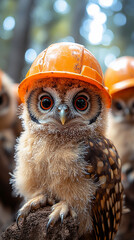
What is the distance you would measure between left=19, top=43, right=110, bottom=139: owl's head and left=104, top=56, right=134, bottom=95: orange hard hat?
1.38 meters

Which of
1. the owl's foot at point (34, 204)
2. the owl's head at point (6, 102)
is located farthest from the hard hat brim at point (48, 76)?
the owl's head at point (6, 102)

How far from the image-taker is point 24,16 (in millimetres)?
5730

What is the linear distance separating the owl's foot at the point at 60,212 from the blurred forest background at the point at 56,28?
154 inches

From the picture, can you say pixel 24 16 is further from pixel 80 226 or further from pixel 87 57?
pixel 80 226

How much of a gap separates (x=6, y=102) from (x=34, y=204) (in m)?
2.94

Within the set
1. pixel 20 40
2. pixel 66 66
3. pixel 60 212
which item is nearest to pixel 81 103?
pixel 66 66

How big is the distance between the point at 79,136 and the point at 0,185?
2906 millimetres

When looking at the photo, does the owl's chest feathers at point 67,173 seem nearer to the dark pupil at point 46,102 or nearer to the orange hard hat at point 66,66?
the dark pupil at point 46,102

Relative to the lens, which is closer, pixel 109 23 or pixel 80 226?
pixel 80 226

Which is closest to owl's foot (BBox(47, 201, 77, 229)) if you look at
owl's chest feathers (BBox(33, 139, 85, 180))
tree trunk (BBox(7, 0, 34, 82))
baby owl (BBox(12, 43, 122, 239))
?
baby owl (BBox(12, 43, 122, 239))

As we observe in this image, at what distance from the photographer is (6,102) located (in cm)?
407

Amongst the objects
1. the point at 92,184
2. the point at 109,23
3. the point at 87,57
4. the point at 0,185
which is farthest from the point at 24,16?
the point at 92,184

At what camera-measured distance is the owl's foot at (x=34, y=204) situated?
1.31m

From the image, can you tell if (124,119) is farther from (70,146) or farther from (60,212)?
(60,212)
